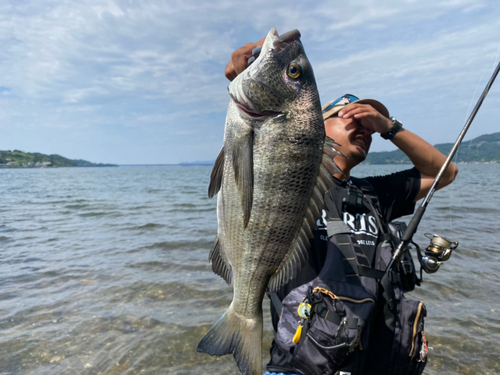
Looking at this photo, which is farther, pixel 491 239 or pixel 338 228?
pixel 491 239

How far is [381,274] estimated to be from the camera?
2443mm

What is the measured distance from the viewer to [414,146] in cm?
308

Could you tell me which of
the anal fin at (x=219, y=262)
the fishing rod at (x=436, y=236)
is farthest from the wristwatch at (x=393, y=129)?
the anal fin at (x=219, y=262)

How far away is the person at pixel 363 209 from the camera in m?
2.19

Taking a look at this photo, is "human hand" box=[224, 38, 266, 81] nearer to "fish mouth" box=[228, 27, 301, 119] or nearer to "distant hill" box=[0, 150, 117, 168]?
"fish mouth" box=[228, 27, 301, 119]

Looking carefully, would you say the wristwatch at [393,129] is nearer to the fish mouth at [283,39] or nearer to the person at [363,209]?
the person at [363,209]

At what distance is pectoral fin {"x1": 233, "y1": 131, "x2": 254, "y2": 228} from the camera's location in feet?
5.86

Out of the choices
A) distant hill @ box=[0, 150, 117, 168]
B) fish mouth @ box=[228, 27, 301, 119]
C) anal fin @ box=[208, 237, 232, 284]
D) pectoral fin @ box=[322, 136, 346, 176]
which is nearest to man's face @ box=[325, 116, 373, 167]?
pectoral fin @ box=[322, 136, 346, 176]

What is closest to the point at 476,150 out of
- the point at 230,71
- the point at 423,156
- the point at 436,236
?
the point at 423,156

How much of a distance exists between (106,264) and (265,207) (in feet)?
22.9

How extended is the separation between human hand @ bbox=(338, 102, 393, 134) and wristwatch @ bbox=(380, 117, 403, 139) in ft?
0.42

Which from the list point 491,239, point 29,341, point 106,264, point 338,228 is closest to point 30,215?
point 106,264

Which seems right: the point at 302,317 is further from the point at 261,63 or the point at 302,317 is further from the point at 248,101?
the point at 261,63

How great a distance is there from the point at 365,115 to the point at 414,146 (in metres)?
0.73
